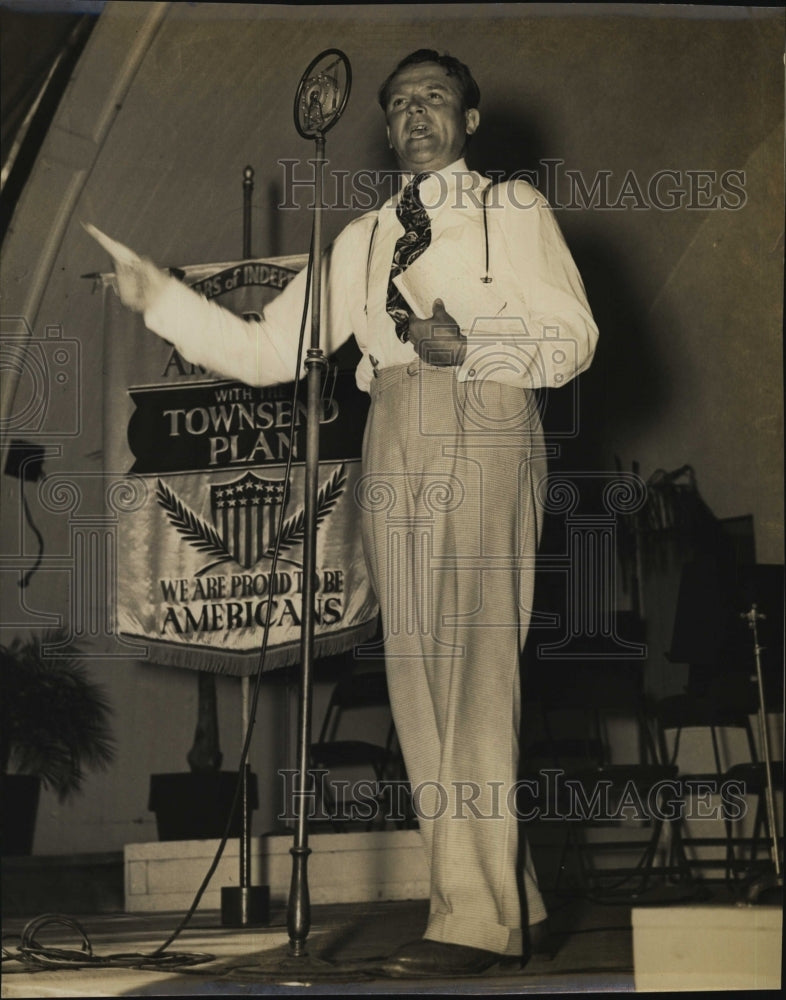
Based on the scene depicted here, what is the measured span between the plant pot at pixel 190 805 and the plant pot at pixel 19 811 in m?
0.34

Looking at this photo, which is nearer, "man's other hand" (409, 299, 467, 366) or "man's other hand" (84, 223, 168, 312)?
"man's other hand" (409, 299, 467, 366)

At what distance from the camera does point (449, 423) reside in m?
3.76

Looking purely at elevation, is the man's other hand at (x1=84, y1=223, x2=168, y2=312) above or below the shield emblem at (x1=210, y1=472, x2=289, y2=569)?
above

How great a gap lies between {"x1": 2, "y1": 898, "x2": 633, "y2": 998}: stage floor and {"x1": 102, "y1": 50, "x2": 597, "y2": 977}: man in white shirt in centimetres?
8

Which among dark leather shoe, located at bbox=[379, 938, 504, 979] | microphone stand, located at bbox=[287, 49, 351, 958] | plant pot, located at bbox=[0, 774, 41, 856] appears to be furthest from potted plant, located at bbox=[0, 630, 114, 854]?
dark leather shoe, located at bbox=[379, 938, 504, 979]

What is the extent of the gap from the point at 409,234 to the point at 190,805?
1783 mm

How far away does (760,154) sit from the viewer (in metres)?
4.33

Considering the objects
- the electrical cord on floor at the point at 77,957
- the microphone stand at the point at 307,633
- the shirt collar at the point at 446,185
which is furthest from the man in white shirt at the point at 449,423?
the electrical cord on floor at the point at 77,957

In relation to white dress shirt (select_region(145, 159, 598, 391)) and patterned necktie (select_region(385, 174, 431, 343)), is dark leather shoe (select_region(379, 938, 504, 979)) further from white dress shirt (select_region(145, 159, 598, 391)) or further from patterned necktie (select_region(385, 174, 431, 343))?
patterned necktie (select_region(385, 174, 431, 343))

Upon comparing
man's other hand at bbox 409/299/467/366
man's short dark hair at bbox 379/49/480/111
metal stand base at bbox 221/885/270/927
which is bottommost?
metal stand base at bbox 221/885/270/927

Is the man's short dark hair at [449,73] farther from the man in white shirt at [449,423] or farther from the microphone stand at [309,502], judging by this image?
the microphone stand at [309,502]

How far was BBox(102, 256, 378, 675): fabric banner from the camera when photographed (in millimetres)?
4359

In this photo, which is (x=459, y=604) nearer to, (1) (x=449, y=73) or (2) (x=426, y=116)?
(2) (x=426, y=116)

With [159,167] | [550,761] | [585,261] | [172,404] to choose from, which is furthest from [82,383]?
[550,761]
